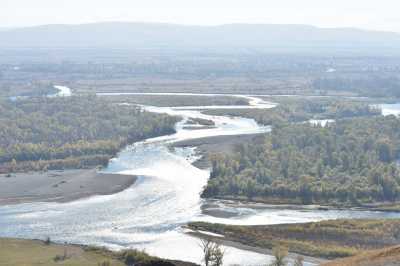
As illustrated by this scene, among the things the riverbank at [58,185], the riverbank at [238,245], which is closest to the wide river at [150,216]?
the riverbank at [238,245]

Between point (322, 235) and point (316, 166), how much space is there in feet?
66.2

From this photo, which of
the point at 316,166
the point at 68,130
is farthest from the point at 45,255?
the point at 68,130

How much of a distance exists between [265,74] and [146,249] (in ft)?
480

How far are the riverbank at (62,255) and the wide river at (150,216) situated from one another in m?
2.31

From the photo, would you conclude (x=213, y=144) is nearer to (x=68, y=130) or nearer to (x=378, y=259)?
(x=68, y=130)

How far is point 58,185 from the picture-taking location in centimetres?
7500

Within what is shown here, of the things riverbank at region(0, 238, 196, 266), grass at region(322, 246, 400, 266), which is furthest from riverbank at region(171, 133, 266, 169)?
grass at region(322, 246, 400, 266)

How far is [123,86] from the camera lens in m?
169

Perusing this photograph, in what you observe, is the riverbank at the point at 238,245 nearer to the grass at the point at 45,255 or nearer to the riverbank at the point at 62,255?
the riverbank at the point at 62,255

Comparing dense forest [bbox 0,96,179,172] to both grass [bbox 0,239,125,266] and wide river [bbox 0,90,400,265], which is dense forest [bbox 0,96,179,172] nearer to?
wide river [bbox 0,90,400,265]

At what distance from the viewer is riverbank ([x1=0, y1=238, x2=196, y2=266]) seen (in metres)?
51.1

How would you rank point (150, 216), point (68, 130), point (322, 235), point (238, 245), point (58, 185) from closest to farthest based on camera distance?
point (238, 245) < point (322, 235) < point (150, 216) < point (58, 185) < point (68, 130)

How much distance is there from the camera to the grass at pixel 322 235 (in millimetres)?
55562

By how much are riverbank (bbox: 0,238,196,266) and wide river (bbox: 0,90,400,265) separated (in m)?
2.31
